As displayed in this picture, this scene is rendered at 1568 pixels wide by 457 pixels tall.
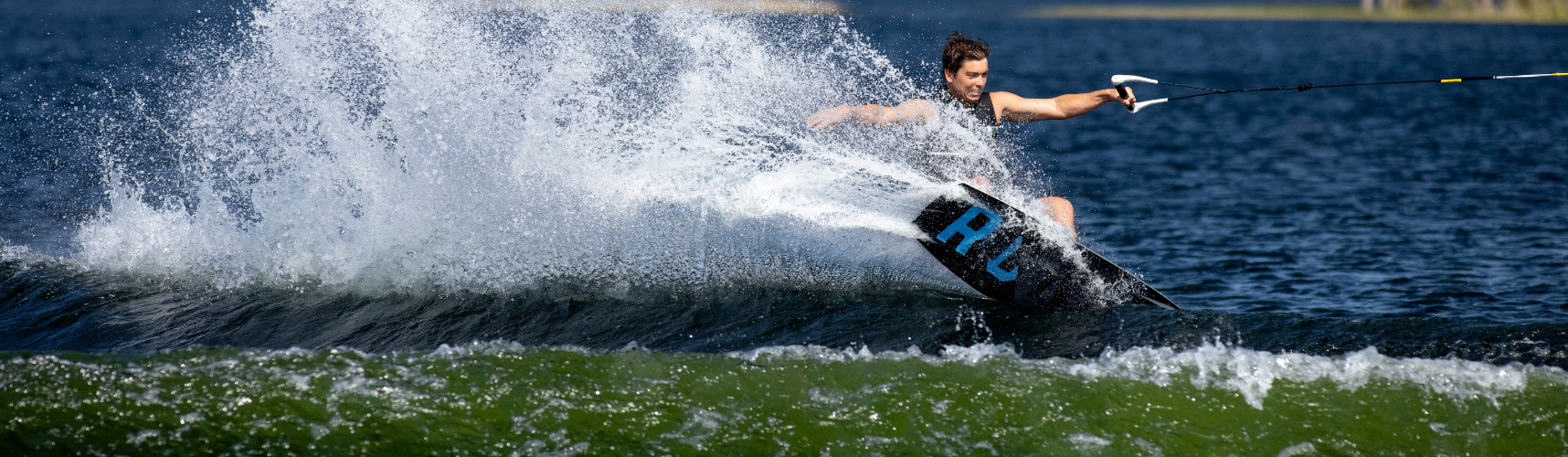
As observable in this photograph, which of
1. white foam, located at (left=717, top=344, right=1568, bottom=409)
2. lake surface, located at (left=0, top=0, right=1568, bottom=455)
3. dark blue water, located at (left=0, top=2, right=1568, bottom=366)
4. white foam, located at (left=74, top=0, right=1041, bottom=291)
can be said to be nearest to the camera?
lake surface, located at (left=0, top=0, right=1568, bottom=455)

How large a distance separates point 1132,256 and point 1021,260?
10.2 ft

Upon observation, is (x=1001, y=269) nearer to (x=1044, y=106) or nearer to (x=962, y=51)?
(x=1044, y=106)

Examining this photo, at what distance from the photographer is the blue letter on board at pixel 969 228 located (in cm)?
624

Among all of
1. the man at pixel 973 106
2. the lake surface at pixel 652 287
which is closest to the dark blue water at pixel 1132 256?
the lake surface at pixel 652 287

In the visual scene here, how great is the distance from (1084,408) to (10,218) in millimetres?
7980

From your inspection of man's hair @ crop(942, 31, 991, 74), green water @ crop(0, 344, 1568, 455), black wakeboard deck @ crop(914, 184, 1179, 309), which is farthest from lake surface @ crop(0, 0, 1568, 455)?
man's hair @ crop(942, 31, 991, 74)

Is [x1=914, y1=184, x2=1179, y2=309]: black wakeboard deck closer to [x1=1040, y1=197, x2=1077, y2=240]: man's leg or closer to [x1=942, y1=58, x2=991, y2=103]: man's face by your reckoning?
[x1=1040, y1=197, x2=1077, y2=240]: man's leg

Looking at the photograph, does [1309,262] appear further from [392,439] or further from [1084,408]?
[392,439]

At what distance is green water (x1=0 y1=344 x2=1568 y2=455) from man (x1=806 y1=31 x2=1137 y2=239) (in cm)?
158

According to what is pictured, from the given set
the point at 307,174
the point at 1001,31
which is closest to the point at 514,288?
the point at 307,174

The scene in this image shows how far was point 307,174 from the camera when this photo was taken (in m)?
6.91

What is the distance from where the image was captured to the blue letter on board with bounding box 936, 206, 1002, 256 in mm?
6242

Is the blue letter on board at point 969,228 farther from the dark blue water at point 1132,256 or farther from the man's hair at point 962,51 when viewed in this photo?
the man's hair at point 962,51

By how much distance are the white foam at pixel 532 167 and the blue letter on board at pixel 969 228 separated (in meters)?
0.23
